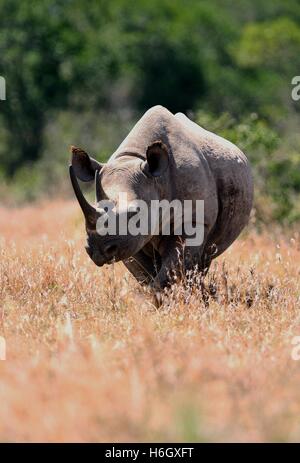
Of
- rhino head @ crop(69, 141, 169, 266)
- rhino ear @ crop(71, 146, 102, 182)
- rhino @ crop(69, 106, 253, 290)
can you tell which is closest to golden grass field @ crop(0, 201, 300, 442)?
rhino @ crop(69, 106, 253, 290)

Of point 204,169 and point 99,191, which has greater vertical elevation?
point 204,169

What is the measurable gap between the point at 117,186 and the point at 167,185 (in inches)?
23.3

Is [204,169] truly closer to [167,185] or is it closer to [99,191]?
[167,185]

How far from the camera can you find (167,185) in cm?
788

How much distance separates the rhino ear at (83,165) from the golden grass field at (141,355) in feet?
2.41

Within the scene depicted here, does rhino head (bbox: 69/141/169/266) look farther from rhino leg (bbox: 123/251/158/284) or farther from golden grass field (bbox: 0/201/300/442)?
rhino leg (bbox: 123/251/158/284)

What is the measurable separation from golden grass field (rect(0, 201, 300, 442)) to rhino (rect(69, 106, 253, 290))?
297 millimetres

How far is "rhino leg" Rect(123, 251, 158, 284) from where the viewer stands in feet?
27.0

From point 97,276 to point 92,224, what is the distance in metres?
1.40

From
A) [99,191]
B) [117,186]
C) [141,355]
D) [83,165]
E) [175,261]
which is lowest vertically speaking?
[141,355]

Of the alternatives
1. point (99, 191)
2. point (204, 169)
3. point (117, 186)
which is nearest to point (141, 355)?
point (99, 191)

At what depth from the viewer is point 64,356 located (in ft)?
17.3

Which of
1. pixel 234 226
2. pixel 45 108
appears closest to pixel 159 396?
pixel 234 226
